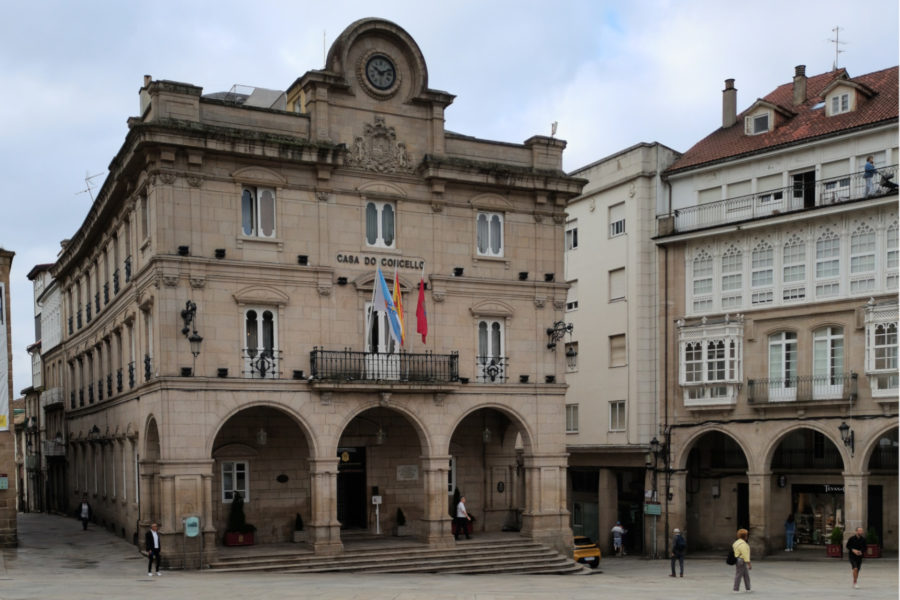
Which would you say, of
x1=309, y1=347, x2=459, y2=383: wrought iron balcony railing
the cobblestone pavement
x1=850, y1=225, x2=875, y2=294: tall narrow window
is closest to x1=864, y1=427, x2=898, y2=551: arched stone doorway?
the cobblestone pavement

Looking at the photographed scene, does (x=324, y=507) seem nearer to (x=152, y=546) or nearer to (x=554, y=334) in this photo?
(x=152, y=546)

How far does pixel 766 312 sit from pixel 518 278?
10600 mm

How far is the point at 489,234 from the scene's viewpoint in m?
33.2

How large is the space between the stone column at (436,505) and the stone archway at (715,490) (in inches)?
516

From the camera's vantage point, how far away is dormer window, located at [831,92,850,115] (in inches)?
1486

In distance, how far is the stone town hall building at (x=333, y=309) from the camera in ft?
93.1

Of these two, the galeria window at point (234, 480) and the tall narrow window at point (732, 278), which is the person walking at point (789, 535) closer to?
the tall narrow window at point (732, 278)

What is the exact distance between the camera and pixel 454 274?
3228 cm

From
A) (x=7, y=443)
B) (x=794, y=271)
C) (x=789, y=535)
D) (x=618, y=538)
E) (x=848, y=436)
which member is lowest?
(x=618, y=538)

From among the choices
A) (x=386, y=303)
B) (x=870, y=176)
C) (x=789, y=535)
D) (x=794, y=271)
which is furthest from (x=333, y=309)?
(x=789, y=535)

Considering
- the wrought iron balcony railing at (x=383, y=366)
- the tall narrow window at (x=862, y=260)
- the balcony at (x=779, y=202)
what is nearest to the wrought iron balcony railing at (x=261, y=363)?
the wrought iron balcony railing at (x=383, y=366)

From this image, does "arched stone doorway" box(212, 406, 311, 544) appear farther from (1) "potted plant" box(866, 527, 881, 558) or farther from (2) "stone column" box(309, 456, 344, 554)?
(1) "potted plant" box(866, 527, 881, 558)

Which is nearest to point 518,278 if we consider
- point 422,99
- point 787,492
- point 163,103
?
point 422,99

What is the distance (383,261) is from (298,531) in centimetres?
856
